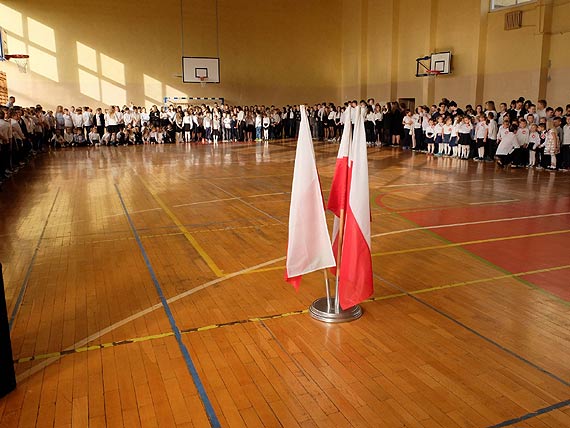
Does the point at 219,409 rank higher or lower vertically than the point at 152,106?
lower

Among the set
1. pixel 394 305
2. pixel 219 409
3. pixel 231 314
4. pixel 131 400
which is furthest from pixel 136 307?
pixel 394 305

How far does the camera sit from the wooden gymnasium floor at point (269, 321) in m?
3.63

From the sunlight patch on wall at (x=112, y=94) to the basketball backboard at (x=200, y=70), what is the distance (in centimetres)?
345

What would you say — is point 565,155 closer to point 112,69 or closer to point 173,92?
point 173,92

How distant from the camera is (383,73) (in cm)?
2858

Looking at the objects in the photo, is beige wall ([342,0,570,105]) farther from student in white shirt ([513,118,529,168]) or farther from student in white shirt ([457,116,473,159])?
student in white shirt ([513,118,529,168])

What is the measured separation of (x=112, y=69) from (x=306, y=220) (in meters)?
25.5

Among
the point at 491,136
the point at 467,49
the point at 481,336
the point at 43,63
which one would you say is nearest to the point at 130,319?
the point at 481,336

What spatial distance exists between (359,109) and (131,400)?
3157 millimetres

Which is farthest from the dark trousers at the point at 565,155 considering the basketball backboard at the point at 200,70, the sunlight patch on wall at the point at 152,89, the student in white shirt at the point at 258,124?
the sunlight patch on wall at the point at 152,89

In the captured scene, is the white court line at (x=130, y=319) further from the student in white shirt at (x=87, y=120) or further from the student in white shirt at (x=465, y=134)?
the student in white shirt at (x=87, y=120)

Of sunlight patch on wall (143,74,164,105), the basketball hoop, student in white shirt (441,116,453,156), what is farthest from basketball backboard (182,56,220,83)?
Result: student in white shirt (441,116,453,156)

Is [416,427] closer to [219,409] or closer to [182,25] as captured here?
[219,409]

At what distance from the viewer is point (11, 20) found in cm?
2486
